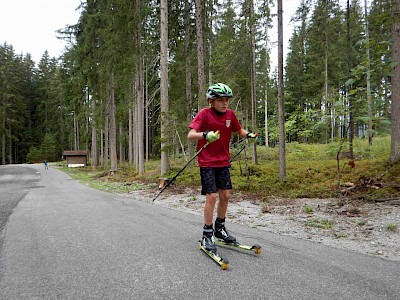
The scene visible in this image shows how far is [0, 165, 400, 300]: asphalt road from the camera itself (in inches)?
89.5

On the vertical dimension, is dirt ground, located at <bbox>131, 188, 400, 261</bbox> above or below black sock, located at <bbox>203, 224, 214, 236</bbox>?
below

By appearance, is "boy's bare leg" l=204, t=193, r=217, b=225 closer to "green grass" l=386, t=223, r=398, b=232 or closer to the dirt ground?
the dirt ground

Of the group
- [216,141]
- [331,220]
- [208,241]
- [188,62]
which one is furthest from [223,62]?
[208,241]

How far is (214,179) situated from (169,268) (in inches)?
47.4

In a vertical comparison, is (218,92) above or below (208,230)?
above

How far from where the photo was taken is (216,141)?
135 inches

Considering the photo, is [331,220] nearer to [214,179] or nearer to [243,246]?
[243,246]

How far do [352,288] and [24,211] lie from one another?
6751mm

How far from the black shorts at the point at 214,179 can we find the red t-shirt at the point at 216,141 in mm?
79

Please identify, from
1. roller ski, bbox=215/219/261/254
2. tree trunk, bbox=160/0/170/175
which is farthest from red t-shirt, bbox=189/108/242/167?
tree trunk, bbox=160/0/170/175

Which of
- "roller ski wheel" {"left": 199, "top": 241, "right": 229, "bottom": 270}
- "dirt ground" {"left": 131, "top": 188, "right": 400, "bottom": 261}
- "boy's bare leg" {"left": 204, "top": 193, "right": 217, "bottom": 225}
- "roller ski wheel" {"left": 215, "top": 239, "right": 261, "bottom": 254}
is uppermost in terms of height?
"boy's bare leg" {"left": 204, "top": 193, "right": 217, "bottom": 225}

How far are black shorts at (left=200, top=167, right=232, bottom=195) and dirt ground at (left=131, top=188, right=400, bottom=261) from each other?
5.89 ft

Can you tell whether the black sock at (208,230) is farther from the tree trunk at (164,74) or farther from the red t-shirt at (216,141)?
the tree trunk at (164,74)

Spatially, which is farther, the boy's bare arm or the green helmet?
the green helmet
